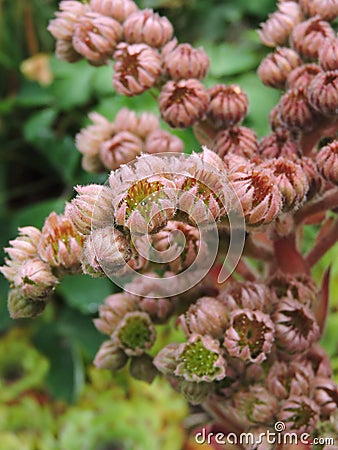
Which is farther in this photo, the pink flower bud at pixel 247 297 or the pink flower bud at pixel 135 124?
the pink flower bud at pixel 135 124

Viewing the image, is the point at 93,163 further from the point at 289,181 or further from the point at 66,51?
the point at 289,181

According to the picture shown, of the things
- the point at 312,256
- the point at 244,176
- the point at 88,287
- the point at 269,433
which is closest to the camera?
the point at 244,176

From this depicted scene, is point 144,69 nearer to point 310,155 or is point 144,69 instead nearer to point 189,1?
point 310,155

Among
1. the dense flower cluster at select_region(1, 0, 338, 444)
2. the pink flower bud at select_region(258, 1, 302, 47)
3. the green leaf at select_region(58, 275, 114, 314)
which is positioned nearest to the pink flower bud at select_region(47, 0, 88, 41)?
the dense flower cluster at select_region(1, 0, 338, 444)

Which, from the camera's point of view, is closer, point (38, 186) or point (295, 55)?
point (295, 55)

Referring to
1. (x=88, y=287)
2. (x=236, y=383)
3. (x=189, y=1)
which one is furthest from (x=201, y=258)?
(x=189, y=1)

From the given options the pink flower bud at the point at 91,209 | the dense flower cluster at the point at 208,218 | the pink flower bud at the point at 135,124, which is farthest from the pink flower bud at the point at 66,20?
the pink flower bud at the point at 91,209

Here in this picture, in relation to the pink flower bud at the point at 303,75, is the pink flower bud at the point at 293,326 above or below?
below

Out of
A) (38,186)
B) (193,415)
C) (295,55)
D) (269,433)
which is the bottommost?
(38,186)

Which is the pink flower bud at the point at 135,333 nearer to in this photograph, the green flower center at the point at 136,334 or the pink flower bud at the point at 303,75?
the green flower center at the point at 136,334
